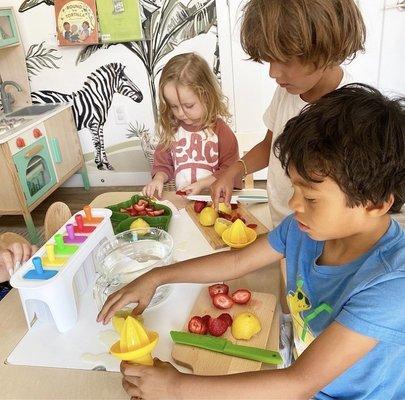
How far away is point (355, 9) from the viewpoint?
773mm

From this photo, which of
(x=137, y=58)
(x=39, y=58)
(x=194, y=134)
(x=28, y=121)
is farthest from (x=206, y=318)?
(x=39, y=58)

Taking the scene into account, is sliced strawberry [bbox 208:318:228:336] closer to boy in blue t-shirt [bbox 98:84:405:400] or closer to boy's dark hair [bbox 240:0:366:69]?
boy in blue t-shirt [bbox 98:84:405:400]

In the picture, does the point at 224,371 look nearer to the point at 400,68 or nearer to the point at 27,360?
the point at 27,360

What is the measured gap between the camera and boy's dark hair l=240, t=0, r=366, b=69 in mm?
728

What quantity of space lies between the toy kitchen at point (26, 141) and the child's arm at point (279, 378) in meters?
1.89

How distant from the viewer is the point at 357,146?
0.52 m

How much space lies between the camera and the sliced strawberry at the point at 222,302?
769 millimetres

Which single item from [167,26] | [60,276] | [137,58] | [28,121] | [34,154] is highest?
[167,26]

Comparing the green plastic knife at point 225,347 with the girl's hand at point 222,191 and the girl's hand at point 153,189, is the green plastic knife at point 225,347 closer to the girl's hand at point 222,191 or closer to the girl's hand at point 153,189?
the girl's hand at point 222,191

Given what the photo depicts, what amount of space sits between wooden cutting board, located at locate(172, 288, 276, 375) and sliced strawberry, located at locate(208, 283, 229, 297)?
0.02 metres

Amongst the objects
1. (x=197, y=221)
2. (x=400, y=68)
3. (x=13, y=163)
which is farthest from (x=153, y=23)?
(x=197, y=221)

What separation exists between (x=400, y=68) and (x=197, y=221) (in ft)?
6.22

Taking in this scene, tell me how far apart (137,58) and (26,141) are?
0.85 meters

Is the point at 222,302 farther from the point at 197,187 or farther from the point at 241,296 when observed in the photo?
the point at 197,187
